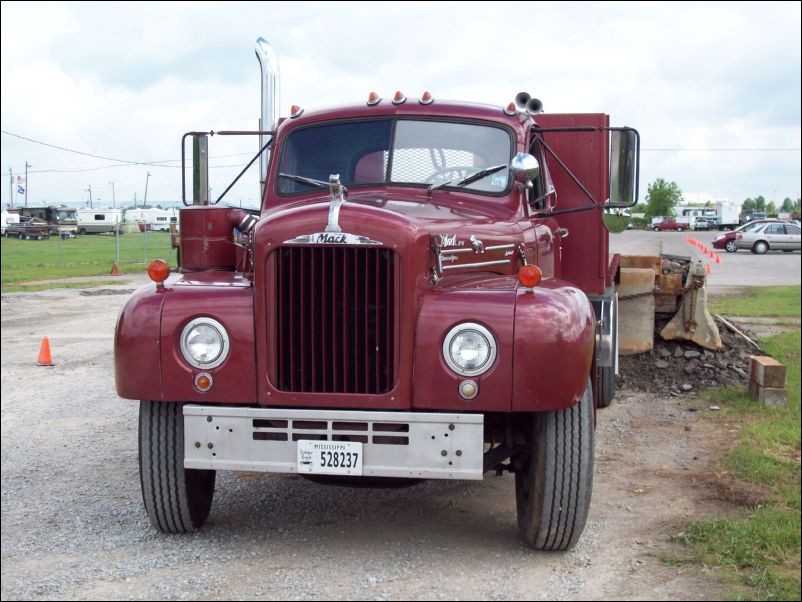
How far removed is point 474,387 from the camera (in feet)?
15.0

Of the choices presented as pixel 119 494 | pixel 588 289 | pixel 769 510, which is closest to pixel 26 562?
pixel 119 494

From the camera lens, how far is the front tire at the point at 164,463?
16.4ft

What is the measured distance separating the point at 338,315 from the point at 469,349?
0.64 m

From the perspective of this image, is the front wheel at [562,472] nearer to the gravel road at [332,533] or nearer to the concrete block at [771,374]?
the gravel road at [332,533]

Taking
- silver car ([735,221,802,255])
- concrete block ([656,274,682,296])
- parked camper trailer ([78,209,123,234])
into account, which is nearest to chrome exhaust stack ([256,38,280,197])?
concrete block ([656,274,682,296])

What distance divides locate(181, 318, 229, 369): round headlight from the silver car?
129 ft

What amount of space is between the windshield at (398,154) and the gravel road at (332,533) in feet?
6.42

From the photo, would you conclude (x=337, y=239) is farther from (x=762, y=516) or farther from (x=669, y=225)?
(x=669, y=225)

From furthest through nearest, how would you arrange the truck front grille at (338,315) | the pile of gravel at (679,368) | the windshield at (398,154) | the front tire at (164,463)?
the pile of gravel at (679,368)
the windshield at (398,154)
the front tire at (164,463)
the truck front grille at (338,315)

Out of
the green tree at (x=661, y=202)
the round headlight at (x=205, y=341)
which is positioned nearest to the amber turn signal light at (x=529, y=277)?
the round headlight at (x=205, y=341)

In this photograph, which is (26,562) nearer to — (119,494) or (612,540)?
(119,494)

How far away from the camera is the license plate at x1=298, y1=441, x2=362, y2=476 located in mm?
4617

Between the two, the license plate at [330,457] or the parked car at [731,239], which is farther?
the parked car at [731,239]

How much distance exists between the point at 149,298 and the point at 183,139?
74.8 inches
